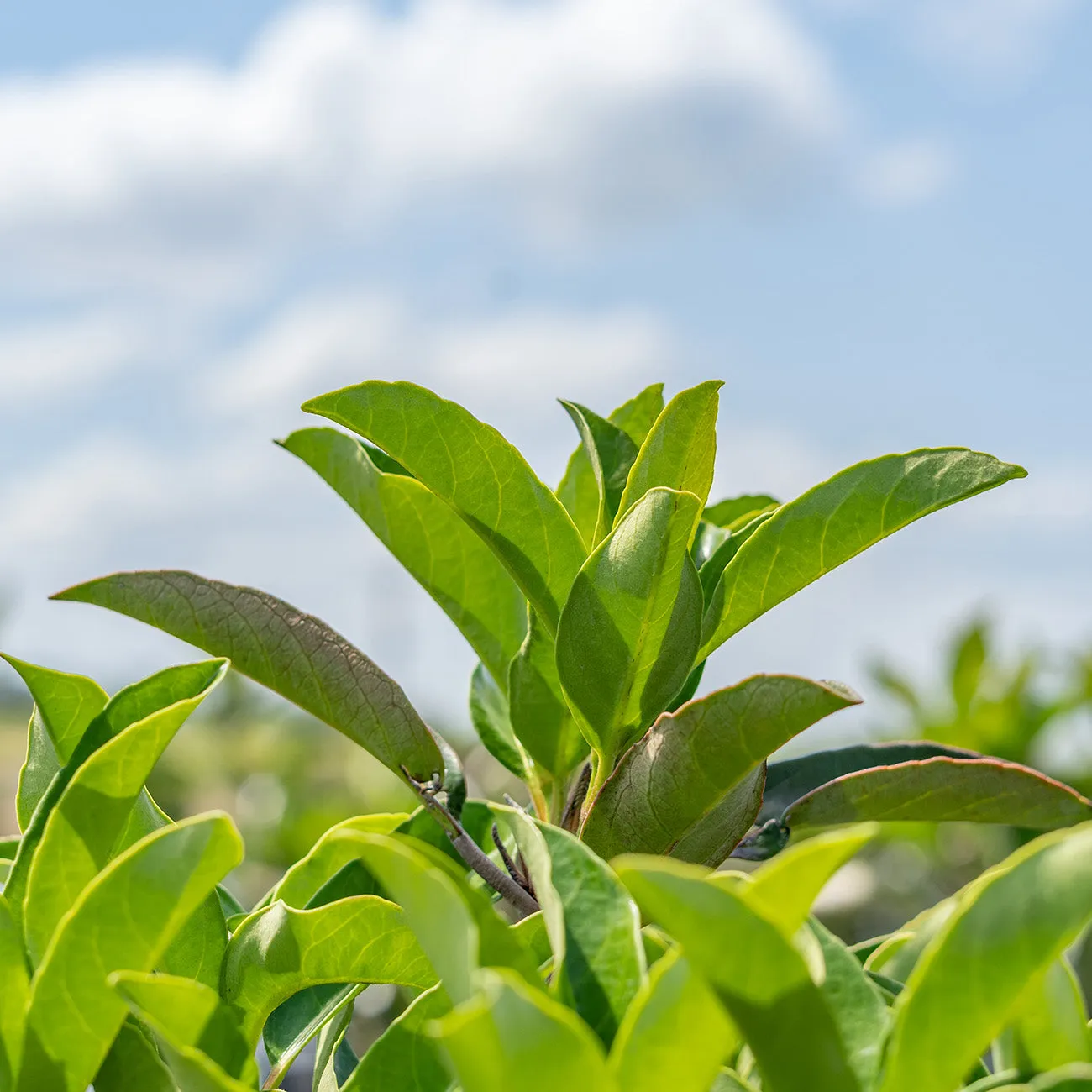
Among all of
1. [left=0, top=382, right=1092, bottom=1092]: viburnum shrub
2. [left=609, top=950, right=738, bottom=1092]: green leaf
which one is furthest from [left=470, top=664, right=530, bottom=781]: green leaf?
[left=609, top=950, right=738, bottom=1092]: green leaf

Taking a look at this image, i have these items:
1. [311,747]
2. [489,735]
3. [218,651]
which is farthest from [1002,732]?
[311,747]

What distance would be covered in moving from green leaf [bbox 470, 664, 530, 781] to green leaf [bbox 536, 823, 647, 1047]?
16.7 inches

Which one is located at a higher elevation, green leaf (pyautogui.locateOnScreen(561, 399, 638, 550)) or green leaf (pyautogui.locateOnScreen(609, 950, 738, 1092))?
green leaf (pyautogui.locateOnScreen(561, 399, 638, 550))

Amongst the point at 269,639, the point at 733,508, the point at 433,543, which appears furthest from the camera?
the point at 733,508

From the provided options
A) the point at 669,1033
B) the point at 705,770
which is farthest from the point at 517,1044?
the point at 705,770

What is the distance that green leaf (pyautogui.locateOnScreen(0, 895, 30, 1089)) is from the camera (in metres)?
0.75

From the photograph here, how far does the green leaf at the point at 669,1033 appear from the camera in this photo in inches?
23.3

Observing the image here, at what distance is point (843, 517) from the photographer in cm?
96

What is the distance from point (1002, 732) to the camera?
3.82 meters

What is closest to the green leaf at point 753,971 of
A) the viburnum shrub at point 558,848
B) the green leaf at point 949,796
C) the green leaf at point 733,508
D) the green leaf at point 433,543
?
the viburnum shrub at point 558,848

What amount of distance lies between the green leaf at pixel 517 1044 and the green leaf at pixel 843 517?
1.64ft

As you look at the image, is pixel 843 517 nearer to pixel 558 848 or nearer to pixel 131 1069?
pixel 558 848

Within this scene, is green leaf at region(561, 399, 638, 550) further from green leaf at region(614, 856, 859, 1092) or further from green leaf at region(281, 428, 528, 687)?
green leaf at region(614, 856, 859, 1092)

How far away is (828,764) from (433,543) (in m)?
0.42
